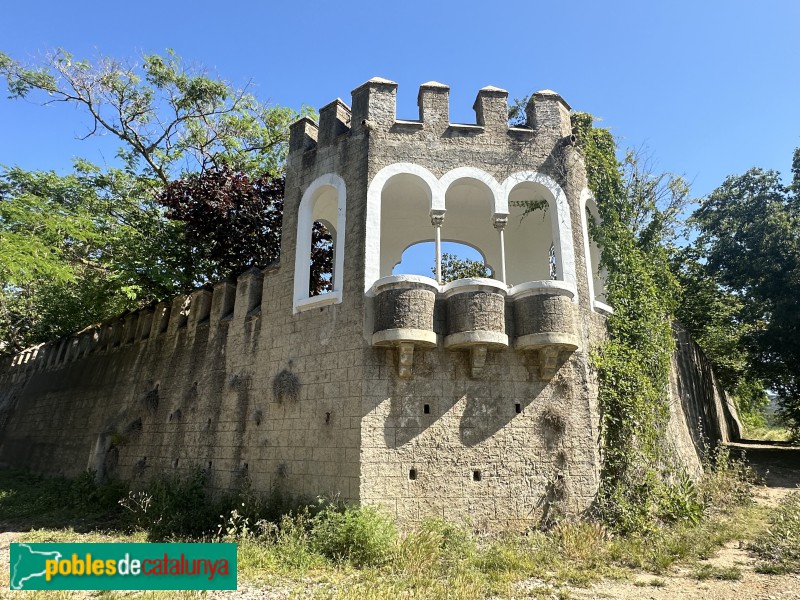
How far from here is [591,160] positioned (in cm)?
1005

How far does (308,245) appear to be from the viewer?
969 centimetres

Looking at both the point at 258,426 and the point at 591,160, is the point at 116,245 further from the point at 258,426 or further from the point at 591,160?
the point at 591,160

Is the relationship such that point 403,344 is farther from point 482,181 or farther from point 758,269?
point 758,269

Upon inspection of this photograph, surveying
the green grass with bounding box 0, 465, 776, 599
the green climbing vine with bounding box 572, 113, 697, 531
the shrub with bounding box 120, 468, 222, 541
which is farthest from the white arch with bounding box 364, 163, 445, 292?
the shrub with bounding box 120, 468, 222, 541

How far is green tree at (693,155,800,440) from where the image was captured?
14.3 metres

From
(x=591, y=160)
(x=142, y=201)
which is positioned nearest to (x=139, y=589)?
(x=591, y=160)

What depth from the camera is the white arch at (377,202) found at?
8.48 metres

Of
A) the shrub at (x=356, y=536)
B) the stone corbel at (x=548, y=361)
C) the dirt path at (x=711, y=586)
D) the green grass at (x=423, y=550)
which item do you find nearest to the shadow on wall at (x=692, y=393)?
the green grass at (x=423, y=550)

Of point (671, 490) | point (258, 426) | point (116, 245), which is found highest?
point (116, 245)

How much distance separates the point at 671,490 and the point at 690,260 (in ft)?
40.5

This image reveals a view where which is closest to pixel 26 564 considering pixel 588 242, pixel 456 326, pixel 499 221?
pixel 456 326

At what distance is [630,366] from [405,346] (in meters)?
4.23

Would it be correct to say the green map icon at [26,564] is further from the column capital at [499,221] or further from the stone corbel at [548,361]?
the column capital at [499,221]

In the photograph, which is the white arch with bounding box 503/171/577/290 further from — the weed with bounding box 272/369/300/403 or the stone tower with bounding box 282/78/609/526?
the weed with bounding box 272/369/300/403
